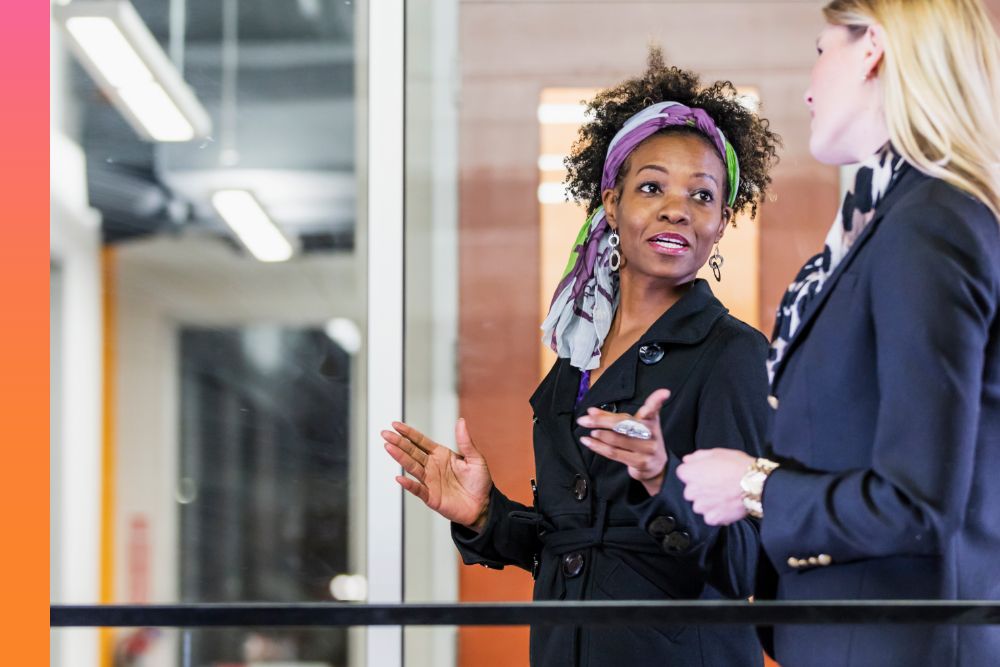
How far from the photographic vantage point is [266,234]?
3.24 m

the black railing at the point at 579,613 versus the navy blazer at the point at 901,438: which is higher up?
the navy blazer at the point at 901,438

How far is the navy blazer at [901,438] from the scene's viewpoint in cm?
181

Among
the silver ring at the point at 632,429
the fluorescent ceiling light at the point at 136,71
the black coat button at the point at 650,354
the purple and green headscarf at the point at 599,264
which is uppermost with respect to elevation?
the fluorescent ceiling light at the point at 136,71

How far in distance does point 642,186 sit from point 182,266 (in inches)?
52.7

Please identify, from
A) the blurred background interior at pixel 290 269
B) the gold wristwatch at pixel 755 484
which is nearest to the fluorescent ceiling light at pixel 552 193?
the blurred background interior at pixel 290 269

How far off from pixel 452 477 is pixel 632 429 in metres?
0.63

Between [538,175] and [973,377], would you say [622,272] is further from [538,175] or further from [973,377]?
[973,377]

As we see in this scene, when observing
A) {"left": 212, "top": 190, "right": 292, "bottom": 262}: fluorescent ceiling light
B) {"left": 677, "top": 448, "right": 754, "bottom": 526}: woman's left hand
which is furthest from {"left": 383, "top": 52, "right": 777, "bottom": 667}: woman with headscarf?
{"left": 212, "top": 190, "right": 292, "bottom": 262}: fluorescent ceiling light

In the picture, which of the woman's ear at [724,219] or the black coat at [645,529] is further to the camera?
the woman's ear at [724,219]

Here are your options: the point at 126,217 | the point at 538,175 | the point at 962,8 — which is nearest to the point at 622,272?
the point at 538,175

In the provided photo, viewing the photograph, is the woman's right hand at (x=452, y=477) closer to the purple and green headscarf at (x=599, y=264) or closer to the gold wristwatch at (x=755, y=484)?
the purple and green headscarf at (x=599, y=264)

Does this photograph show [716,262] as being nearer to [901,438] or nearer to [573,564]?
[573,564]

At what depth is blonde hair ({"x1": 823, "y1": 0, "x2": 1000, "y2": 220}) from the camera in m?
1.95

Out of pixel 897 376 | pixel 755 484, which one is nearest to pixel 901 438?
pixel 897 376
